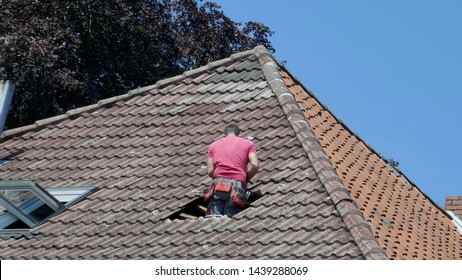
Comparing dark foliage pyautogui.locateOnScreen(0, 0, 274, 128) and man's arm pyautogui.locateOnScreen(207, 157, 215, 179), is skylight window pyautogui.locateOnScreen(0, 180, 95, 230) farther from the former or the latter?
dark foliage pyautogui.locateOnScreen(0, 0, 274, 128)

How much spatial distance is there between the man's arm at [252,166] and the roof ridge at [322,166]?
913mm

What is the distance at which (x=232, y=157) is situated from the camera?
61.5ft

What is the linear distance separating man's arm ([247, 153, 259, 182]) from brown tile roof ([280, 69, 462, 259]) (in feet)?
5.32

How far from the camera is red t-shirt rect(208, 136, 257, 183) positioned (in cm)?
1869

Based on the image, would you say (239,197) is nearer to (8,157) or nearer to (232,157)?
(232,157)


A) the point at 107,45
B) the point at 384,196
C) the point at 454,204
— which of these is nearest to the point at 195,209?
the point at 384,196

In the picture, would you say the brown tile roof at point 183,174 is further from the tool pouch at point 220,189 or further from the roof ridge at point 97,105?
the tool pouch at point 220,189

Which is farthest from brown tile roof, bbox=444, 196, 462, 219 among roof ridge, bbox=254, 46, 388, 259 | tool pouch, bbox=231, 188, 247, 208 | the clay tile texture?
tool pouch, bbox=231, 188, 247, 208

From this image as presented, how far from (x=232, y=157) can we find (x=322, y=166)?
136cm

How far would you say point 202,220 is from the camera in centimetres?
1884

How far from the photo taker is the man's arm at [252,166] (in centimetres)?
1873

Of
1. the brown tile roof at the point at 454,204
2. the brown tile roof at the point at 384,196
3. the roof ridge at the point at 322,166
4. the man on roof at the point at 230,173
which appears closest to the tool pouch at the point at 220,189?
the man on roof at the point at 230,173

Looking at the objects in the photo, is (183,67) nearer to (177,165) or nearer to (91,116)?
(91,116)

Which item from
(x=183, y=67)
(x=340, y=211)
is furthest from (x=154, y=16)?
(x=340, y=211)
